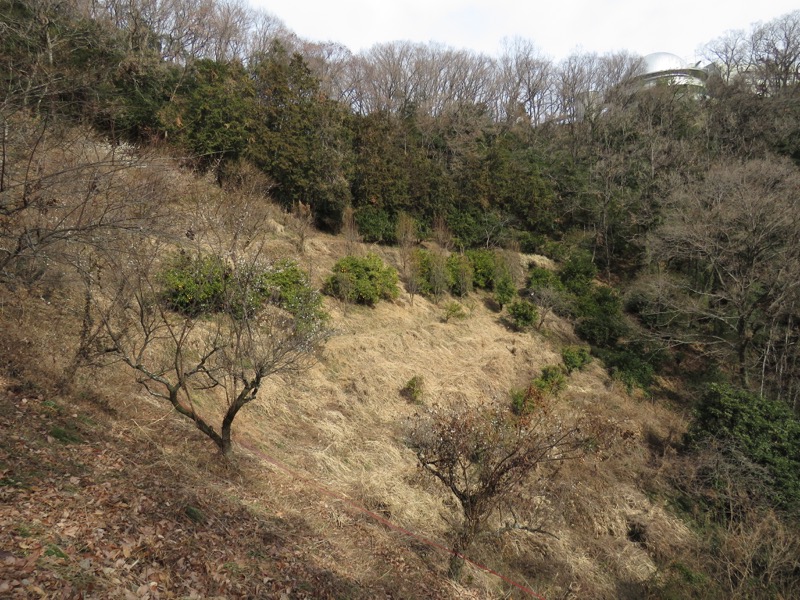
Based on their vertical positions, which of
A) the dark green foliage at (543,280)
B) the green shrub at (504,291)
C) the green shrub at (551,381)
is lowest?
the green shrub at (551,381)

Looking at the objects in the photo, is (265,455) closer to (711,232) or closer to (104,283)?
(104,283)

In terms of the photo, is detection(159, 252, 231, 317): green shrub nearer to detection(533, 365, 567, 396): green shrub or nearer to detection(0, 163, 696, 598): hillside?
detection(0, 163, 696, 598): hillside

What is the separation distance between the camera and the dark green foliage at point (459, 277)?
15.1m

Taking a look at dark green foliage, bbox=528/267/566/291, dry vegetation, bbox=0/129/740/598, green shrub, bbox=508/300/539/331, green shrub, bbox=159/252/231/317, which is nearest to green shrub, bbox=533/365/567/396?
dry vegetation, bbox=0/129/740/598

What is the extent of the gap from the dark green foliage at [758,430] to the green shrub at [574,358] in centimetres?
336

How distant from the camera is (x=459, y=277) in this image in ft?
49.8

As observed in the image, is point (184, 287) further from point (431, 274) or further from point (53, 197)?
point (431, 274)

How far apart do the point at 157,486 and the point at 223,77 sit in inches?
560

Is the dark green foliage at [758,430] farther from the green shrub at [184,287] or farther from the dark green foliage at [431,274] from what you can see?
the green shrub at [184,287]

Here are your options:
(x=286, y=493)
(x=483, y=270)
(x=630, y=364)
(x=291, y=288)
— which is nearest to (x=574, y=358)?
(x=630, y=364)

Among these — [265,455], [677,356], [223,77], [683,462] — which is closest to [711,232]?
[677,356]

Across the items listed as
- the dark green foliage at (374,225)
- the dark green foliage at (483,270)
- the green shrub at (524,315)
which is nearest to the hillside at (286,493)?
the green shrub at (524,315)

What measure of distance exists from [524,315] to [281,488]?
1010 centimetres

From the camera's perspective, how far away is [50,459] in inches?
167
